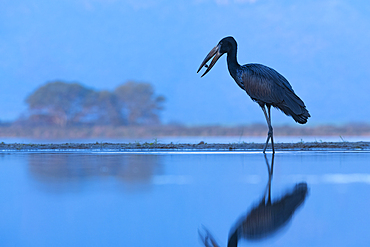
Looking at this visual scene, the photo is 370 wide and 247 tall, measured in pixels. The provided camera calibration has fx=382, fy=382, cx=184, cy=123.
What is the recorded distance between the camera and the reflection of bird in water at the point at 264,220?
44.0 inches

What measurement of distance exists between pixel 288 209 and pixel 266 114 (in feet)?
11.8

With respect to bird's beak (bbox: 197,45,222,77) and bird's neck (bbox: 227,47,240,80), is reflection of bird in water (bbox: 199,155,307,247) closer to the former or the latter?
bird's neck (bbox: 227,47,240,80)

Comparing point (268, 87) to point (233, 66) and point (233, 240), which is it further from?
point (233, 240)

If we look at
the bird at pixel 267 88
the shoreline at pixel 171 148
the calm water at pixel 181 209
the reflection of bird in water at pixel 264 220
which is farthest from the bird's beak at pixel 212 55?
the reflection of bird in water at pixel 264 220

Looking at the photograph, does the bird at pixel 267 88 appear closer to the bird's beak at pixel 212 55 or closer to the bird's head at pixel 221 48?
→ the bird's head at pixel 221 48

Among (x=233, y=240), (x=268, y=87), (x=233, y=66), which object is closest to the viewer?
(x=233, y=240)

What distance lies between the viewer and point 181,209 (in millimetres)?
1481

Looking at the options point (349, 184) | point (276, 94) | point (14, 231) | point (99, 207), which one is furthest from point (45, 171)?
point (276, 94)

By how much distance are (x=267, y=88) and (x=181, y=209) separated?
354 centimetres

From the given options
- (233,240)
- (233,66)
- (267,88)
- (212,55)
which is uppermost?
(212,55)

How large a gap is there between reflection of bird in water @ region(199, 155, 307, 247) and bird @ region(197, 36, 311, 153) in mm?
3009

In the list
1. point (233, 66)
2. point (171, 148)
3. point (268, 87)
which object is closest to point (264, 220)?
point (268, 87)

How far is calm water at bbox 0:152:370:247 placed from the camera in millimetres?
1116

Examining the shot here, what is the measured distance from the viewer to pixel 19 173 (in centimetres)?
272
